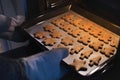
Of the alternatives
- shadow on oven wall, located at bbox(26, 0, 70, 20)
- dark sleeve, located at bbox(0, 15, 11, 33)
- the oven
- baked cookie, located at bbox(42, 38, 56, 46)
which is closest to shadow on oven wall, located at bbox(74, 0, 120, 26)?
the oven

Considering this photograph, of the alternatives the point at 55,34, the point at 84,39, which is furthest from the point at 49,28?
the point at 84,39

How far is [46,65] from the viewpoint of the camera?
0.78m

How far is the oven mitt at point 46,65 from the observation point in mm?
724

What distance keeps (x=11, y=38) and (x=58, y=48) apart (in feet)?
1.12

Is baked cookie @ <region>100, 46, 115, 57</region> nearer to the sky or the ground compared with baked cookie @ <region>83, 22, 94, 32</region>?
nearer to the ground

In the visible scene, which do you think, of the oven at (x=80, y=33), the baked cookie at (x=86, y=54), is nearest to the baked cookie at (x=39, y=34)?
the oven at (x=80, y=33)

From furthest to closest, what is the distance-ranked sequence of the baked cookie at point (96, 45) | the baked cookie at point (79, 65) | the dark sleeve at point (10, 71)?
the baked cookie at point (96, 45) → the baked cookie at point (79, 65) → the dark sleeve at point (10, 71)

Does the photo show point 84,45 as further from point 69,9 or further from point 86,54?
point 69,9

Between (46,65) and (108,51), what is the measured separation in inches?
10.4

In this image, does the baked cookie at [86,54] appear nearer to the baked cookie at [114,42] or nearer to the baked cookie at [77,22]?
the baked cookie at [114,42]

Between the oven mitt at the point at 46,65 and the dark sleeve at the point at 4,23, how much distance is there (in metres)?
0.36

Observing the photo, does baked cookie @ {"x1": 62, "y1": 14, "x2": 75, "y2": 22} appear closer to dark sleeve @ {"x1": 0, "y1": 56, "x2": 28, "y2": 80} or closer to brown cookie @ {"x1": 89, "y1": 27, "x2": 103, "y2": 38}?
brown cookie @ {"x1": 89, "y1": 27, "x2": 103, "y2": 38}

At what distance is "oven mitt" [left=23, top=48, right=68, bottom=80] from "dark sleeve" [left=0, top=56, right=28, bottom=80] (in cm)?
4

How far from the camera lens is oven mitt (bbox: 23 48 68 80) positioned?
0.72 m
